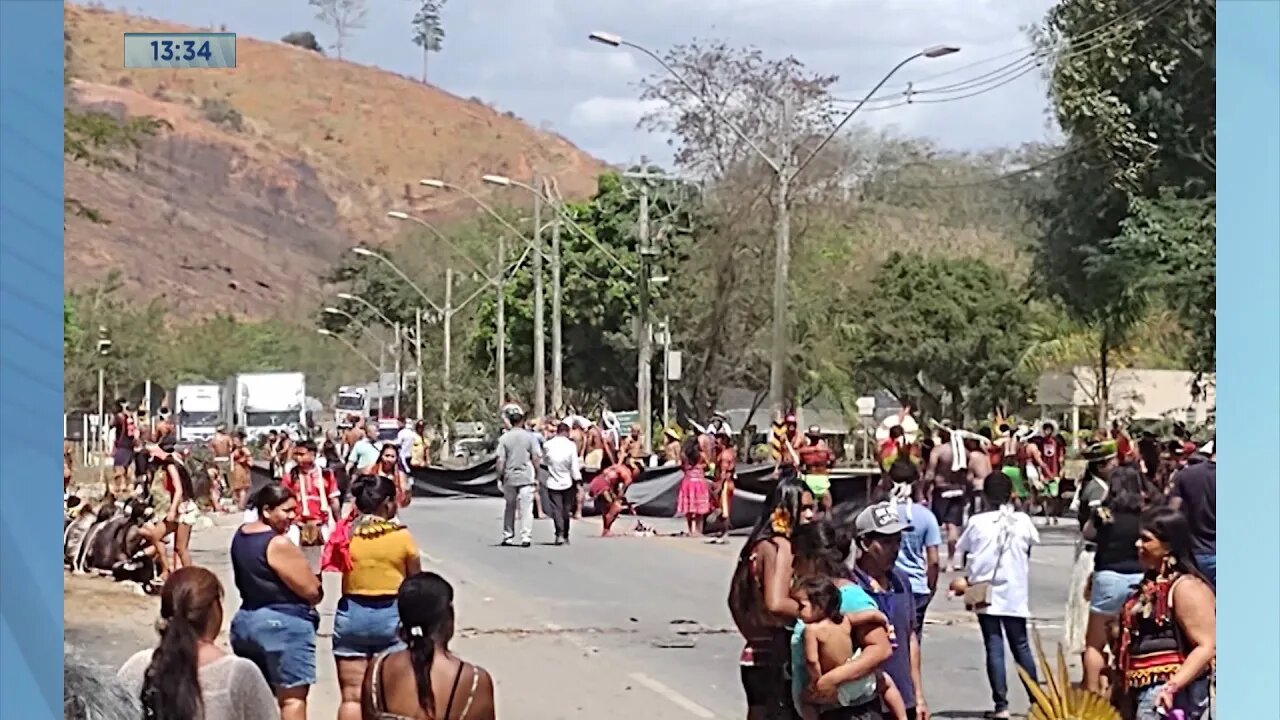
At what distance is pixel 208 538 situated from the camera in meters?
7.39

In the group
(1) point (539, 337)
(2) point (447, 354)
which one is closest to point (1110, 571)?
(1) point (539, 337)

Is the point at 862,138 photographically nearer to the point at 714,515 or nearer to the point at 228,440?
the point at 714,515

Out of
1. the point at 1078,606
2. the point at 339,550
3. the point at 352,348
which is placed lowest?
the point at 1078,606

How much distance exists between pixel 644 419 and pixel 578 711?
1687 mm

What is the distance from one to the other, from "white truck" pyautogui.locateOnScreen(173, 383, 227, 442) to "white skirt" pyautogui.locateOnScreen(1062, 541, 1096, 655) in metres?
3.57

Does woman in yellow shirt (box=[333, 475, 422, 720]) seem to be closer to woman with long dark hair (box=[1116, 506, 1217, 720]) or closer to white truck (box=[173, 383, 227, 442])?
white truck (box=[173, 383, 227, 442])

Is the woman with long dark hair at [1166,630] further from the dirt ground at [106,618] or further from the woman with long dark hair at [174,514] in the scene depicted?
the woman with long dark hair at [174,514]

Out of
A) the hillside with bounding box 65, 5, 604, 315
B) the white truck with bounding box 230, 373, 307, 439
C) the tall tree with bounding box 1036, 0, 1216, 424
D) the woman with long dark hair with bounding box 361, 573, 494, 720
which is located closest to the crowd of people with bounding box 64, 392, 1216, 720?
the woman with long dark hair with bounding box 361, 573, 494, 720

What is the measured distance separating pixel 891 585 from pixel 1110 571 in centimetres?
113

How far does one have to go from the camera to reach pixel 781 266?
988 centimetres

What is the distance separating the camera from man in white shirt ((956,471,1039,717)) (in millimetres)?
8312

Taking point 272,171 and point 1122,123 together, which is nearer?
point 272,171
